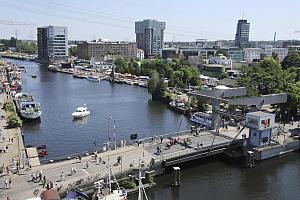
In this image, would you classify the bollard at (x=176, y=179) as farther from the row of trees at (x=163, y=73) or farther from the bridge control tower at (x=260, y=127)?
the row of trees at (x=163, y=73)

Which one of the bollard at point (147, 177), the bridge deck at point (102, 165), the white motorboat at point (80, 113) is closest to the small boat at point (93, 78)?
the white motorboat at point (80, 113)

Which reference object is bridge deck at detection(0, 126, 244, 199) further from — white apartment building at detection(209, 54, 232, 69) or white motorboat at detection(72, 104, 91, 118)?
white apartment building at detection(209, 54, 232, 69)

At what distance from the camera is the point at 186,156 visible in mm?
40562

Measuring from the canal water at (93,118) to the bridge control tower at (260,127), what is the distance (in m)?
17.2

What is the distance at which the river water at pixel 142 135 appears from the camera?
119 feet

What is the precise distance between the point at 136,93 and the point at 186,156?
2421 inches

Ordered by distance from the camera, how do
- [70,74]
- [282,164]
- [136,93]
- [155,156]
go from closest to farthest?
[155,156] < [282,164] < [136,93] < [70,74]

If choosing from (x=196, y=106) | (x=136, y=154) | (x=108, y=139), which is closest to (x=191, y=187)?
(x=136, y=154)

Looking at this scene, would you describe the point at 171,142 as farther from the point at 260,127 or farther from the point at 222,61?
the point at 222,61

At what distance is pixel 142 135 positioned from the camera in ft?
185

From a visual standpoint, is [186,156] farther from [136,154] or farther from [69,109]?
[69,109]

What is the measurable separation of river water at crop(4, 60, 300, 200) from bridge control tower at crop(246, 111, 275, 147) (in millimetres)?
3024

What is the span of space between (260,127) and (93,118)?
34625 mm

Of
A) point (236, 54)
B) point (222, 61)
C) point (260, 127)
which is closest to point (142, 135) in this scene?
point (260, 127)
